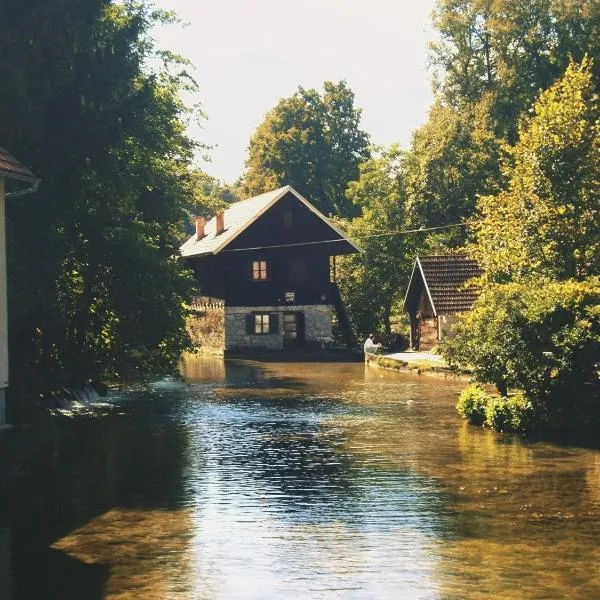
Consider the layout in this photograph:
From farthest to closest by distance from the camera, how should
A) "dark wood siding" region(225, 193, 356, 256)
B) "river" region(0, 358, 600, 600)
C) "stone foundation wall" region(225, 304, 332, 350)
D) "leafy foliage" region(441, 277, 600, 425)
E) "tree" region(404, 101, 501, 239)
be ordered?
1. "tree" region(404, 101, 501, 239)
2. "dark wood siding" region(225, 193, 356, 256)
3. "stone foundation wall" region(225, 304, 332, 350)
4. "leafy foliage" region(441, 277, 600, 425)
5. "river" region(0, 358, 600, 600)

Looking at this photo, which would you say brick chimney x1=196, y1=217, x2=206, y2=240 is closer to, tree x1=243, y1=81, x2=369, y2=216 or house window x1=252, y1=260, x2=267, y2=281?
house window x1=252, y1=260, x2=267, y2=281

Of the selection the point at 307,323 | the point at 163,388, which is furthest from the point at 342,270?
the point at 163,388

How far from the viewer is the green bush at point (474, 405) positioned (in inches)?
1149

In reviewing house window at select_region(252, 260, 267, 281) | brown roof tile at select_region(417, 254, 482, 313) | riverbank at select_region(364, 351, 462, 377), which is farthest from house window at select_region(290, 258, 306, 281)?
brown roof tile at select_region(417, 254, 482, 313)

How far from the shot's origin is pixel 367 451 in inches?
965

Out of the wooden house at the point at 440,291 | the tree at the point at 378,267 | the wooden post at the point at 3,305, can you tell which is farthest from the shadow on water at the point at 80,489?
the tree at the point at 378,267

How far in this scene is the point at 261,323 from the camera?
63.8 meters

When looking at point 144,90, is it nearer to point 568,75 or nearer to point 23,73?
point 23,73

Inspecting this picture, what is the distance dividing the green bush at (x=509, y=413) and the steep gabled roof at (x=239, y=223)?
3484cm

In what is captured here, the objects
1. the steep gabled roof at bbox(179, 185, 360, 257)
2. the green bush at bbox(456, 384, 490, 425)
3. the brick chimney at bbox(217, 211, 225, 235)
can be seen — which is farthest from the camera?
the brick chimney at bbox(217, 211, 225, 235)

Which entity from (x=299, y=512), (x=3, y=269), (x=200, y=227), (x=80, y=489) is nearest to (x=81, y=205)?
(x=3, y=269)

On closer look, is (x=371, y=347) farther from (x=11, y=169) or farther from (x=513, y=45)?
(x=11, y=169)

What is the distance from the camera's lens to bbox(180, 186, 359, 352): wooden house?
63312 mm

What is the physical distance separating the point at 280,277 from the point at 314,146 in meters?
34.9
